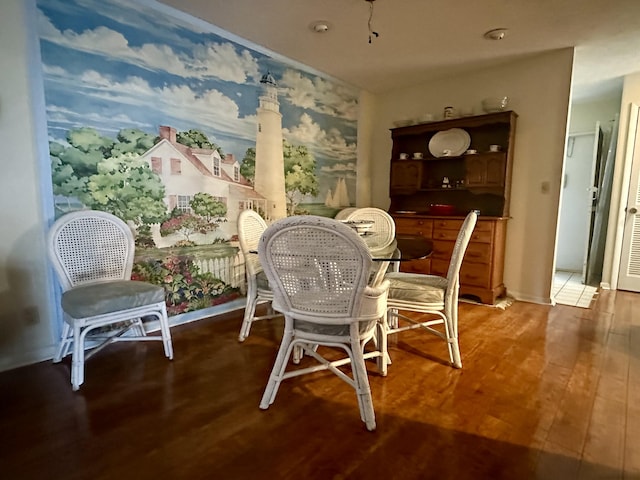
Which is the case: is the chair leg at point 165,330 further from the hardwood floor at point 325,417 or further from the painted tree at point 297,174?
the painted tree at point 297,174

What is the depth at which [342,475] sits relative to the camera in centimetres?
126

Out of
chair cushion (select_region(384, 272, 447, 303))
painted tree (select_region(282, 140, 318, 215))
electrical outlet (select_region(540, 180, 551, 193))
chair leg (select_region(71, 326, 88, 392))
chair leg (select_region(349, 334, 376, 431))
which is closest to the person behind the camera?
chair leg (select_region(349, 334, 376, 431))

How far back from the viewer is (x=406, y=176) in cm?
421

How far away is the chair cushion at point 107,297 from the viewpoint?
1818mm

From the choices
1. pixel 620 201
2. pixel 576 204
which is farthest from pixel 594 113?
pixel 620 201

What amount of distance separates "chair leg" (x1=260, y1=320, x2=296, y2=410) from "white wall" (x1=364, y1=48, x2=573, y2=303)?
9.98 ft

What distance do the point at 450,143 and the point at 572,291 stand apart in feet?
7.41

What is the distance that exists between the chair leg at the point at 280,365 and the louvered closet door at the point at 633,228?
441 cm

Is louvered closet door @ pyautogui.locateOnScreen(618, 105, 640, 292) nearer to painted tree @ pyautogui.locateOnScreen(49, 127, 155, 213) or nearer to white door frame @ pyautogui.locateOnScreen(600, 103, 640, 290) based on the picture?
white door frame @ pyautogui.locateOnScreen(600, 103, 640, 290)

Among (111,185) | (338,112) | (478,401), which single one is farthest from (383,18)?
(478,401)

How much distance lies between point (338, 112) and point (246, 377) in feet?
10.8

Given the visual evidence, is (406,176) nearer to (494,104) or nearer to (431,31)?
(494,104)

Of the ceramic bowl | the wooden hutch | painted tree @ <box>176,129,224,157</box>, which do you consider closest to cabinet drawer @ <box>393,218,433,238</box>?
the wooden hutch

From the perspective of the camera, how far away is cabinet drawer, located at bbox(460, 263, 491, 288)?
3455mm
